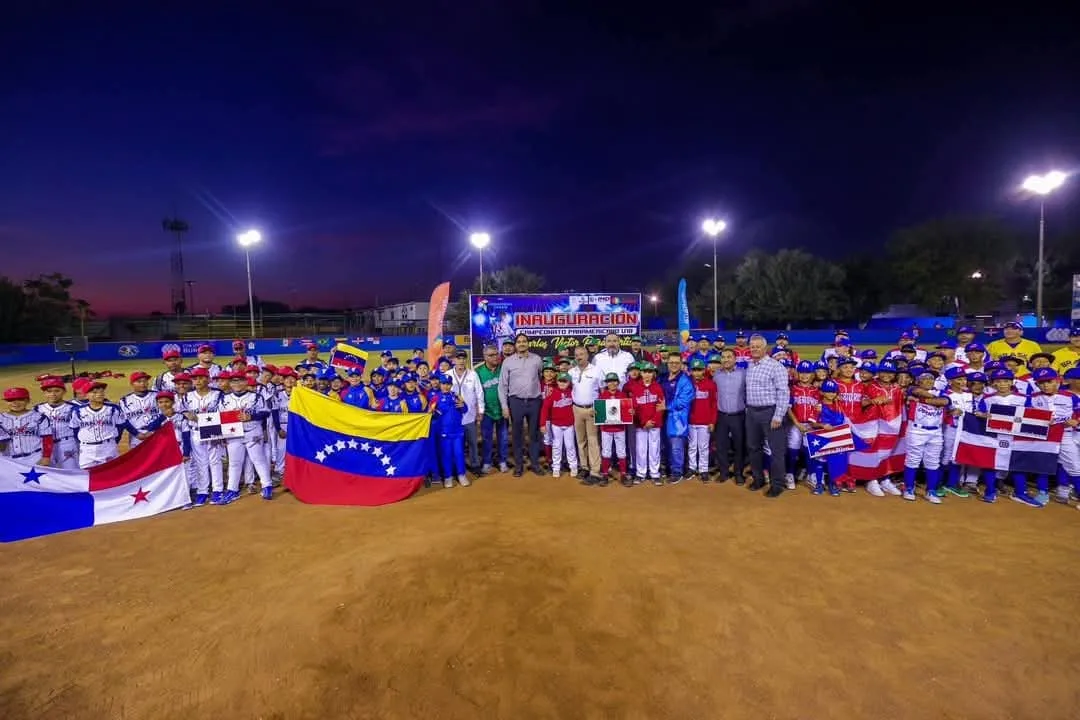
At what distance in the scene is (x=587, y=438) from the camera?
321 inches

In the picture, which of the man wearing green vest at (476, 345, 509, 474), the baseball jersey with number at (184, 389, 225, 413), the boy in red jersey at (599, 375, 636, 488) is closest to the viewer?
the baseball jersey with number at (184, 389, 225, 413)

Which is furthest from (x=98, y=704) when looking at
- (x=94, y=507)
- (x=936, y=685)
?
(x=936, y=685)

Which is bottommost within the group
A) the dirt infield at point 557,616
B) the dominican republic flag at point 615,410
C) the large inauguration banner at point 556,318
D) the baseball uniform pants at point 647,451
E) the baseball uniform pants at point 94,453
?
the dirt infield at point 557,616

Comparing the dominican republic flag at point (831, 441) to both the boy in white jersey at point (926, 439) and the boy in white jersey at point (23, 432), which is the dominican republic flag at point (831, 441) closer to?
the boy in white jersey at point (926, 439)

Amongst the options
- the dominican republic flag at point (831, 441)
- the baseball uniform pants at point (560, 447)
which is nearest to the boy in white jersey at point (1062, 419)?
the dominican republic flag at point (831, 441)

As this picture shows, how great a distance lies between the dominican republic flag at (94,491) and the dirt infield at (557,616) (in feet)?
1.02

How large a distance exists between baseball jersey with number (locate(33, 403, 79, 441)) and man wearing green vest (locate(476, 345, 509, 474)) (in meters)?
5.51

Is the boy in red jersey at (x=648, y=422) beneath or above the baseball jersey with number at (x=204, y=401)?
beneath

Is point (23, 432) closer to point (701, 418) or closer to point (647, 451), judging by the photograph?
point (647, 451)

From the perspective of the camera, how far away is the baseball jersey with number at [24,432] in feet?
21.0

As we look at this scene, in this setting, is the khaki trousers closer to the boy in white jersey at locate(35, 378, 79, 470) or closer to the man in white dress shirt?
the man in white dress shirt

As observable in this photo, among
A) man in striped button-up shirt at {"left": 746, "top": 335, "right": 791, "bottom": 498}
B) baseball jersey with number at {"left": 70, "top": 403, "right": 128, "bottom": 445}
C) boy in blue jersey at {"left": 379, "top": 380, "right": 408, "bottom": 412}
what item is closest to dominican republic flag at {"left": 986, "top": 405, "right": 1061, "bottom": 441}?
man in striped button-up shirt at {"left": 746, "top": 335, "right": 791, "bottom": 498}

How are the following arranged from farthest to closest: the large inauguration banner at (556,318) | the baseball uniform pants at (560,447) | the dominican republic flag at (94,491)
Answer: the large inauguration banner at (556,318) < the baseball uniform pants at (560,447) < the dominican republic flag at (94,491)

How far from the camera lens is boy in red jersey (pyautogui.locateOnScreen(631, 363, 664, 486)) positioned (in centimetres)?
763
